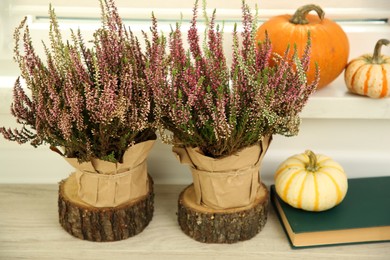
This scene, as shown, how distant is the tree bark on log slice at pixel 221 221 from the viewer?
1143mm

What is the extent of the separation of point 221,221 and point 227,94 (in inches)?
11.2

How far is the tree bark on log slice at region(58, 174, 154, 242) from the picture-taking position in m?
1.14

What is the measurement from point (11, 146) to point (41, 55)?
243mm

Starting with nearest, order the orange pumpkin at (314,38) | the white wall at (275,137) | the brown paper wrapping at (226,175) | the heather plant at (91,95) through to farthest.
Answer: the heather plant at (91,95) → the brown paper wrapping at (226,175) → the orange pumpkin at (314,38) → the white wall at (275,137)

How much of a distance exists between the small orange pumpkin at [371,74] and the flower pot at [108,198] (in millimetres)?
483

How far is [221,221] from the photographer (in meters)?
1.14

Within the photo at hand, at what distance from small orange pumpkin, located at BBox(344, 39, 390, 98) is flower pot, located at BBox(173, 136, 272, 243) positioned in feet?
0.87

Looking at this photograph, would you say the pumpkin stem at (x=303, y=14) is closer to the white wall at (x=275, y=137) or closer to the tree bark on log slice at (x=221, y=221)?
the white wall at (x=275, y=137)

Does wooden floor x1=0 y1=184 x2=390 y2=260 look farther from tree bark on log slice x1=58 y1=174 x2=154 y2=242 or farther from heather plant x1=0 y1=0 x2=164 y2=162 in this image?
heather plant x1=0 y1=0 x2=164 y2=162

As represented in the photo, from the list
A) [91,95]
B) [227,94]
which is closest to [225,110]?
[227,94]

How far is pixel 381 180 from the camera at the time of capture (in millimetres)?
1341

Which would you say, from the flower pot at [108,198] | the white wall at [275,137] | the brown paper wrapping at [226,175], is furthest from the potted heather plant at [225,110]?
the white wall at [275,137]

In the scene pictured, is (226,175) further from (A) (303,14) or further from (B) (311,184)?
(A) (303,14)

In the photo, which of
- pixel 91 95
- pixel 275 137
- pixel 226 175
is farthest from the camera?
pixel 275 137
